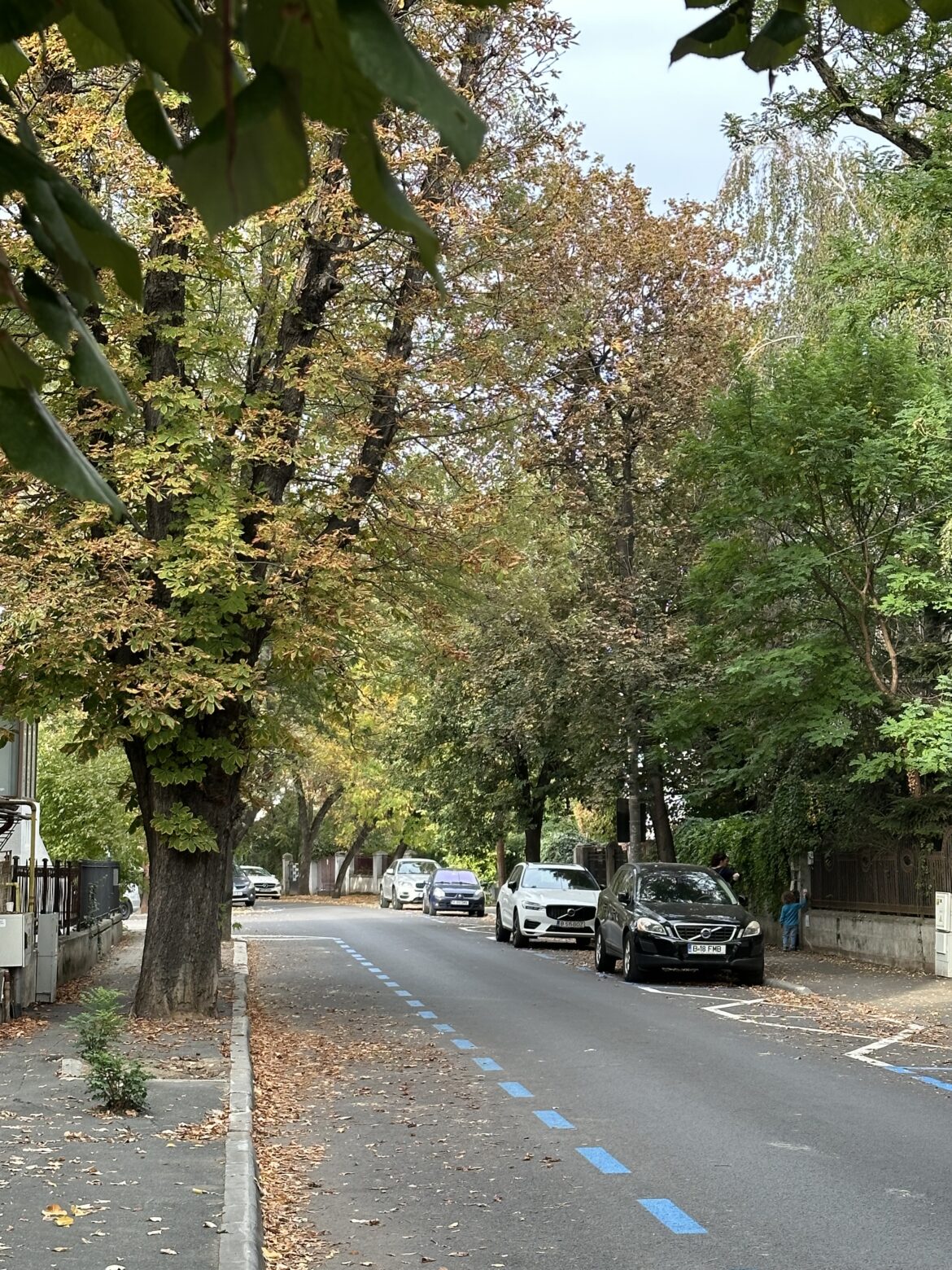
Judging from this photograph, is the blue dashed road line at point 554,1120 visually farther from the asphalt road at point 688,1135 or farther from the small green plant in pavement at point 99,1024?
the small green plant in pavement at point 99,1024

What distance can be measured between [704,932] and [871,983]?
7.88 feet

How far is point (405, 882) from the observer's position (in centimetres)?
5591

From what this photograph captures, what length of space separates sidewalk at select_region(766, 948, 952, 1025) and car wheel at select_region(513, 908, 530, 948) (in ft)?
17.9

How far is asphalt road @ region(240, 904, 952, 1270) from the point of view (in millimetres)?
6949

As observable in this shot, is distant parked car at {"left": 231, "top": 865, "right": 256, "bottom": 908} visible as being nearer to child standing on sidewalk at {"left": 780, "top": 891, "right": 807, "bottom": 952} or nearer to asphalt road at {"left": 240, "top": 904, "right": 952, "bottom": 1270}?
child standing on sidewalk at {"left": 780, "top": 891, "right": 807, "bottom": 952}

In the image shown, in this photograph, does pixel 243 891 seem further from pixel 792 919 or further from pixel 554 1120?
pixel 554 1120

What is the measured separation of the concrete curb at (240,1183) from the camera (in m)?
6.04

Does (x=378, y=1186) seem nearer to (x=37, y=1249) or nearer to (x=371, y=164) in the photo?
(x=37, y=1249)

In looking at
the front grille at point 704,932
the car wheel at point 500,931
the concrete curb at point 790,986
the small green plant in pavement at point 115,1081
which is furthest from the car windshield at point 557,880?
the small green plant in pavement at point 115,1081

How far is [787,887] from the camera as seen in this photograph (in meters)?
29.3

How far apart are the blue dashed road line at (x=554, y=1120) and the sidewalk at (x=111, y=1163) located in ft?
7.05

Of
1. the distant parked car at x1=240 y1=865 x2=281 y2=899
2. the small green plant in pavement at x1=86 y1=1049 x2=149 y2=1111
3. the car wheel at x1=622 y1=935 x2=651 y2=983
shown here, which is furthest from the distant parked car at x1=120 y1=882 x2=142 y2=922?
the small green plant in pavement at x1=86 y1=1049 x2=149 y2=1111

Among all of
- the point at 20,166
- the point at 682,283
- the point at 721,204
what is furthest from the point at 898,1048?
the point at 682,283

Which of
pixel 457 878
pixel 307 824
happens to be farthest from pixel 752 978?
pixel 307 824
